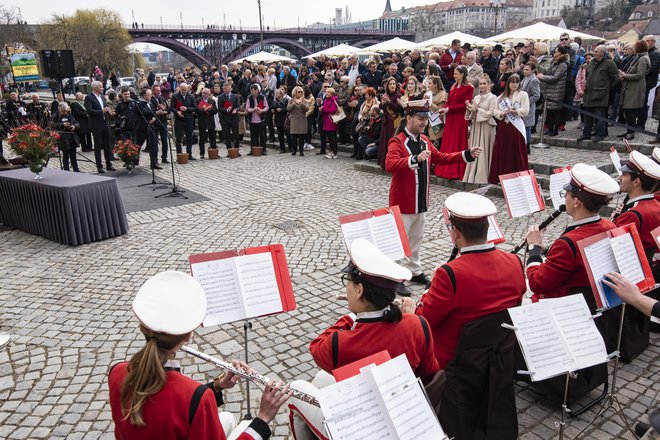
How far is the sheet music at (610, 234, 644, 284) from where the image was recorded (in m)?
3.40

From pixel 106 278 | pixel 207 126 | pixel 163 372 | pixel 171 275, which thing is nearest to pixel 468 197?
pixel 171 275

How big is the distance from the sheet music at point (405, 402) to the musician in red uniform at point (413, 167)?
3351mm

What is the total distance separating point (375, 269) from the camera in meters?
2.61

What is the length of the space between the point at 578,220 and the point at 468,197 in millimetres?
1036

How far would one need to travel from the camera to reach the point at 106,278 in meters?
6.57

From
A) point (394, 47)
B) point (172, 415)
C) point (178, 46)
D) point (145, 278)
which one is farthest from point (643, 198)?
point (178, 46)

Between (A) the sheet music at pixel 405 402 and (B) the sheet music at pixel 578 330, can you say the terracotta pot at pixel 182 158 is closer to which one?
(B) the sheet music at pixel 578 330

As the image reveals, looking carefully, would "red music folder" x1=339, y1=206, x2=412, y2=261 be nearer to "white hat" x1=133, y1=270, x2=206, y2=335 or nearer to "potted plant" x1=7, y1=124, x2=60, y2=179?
"white hat" x1=133, y1=270, x2=206, y2=335

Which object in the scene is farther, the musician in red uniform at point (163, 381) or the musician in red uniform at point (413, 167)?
the musician in red uniform at point (413, 167)

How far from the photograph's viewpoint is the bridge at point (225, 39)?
66.9 meters

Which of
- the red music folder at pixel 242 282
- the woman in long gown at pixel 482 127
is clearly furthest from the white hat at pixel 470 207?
the woman in long gown at pixel 482 127

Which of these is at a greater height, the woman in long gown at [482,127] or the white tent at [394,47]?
the white tent at [394,47]

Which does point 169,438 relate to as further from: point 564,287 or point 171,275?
point 564,287

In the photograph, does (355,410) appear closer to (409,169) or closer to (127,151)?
(409,169)
